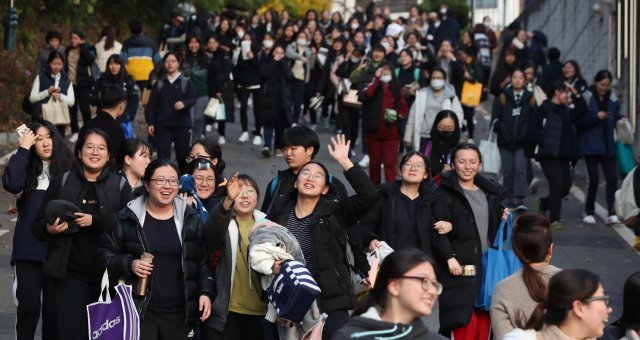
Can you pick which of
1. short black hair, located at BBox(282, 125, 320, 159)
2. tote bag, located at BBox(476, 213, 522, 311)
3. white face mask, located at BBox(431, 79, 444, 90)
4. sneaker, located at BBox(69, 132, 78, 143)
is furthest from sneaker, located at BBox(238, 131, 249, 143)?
tote bag, located at BBox(476, 213, 522, 311)

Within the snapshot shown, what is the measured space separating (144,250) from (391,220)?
7.22 feet

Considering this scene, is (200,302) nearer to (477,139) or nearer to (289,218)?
(289,218)

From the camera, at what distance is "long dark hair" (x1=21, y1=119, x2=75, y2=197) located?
920 centimetres

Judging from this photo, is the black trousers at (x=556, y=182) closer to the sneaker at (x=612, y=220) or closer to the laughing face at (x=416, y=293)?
the sneaker at (x=612, y=220)

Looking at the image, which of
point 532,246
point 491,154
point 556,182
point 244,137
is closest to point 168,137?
point 491,154

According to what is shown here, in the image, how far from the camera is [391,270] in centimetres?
577

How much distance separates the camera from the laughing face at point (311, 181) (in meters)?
8.68

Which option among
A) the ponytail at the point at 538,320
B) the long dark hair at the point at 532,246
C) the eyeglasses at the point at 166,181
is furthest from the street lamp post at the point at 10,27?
the ponytail at the point at 538,320

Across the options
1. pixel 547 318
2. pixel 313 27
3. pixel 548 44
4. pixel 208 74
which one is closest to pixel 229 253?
pixel 547 318

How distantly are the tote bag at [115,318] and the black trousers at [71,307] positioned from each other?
1.57 feet

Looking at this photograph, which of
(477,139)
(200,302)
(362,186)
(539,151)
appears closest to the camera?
(200,302)

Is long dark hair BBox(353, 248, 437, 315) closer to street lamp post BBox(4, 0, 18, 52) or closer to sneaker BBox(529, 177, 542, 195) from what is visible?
sneaker BBox(529, 177, 542, 195)

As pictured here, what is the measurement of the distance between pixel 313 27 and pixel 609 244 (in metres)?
15.3

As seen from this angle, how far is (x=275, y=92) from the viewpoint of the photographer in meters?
20.9
